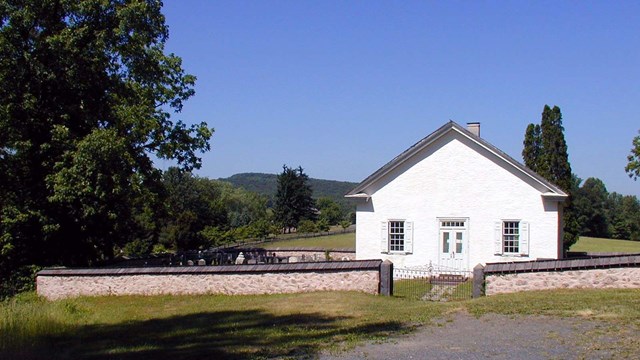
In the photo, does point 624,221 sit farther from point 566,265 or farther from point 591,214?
point 566,265

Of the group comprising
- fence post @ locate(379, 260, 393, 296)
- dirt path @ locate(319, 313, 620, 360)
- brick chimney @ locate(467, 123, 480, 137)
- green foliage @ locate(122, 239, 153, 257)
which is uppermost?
brick chimney @ locate(467, 123, 480, 137)

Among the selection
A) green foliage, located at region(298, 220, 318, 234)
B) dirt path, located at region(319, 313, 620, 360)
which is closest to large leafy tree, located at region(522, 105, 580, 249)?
dirt path, located at region(319, 313, 620, 360)

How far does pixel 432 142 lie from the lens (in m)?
26.6

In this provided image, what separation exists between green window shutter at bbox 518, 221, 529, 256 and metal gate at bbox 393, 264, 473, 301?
2296 millimetres

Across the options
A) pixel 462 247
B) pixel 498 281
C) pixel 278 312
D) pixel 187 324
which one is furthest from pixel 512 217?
pixel 187 324

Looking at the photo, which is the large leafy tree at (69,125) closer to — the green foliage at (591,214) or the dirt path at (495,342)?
the dirt path at (495,342)

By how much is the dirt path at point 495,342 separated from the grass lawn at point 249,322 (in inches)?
20.5

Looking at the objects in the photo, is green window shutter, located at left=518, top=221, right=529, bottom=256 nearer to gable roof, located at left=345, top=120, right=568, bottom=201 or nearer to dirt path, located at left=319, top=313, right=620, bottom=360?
gable roof, located at left=345, top=120, right=568, bottom=201

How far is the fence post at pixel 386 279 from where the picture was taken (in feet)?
58.9

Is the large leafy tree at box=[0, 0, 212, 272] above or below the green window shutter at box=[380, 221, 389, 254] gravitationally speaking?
above

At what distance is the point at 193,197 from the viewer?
84.4 meters

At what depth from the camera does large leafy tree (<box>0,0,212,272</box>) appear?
22203 mm

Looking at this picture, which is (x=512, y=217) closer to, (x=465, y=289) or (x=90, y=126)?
(x=465, y=289)

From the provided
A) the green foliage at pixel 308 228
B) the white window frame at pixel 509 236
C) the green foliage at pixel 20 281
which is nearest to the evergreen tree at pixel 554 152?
the white window frame at pixel 509 236
